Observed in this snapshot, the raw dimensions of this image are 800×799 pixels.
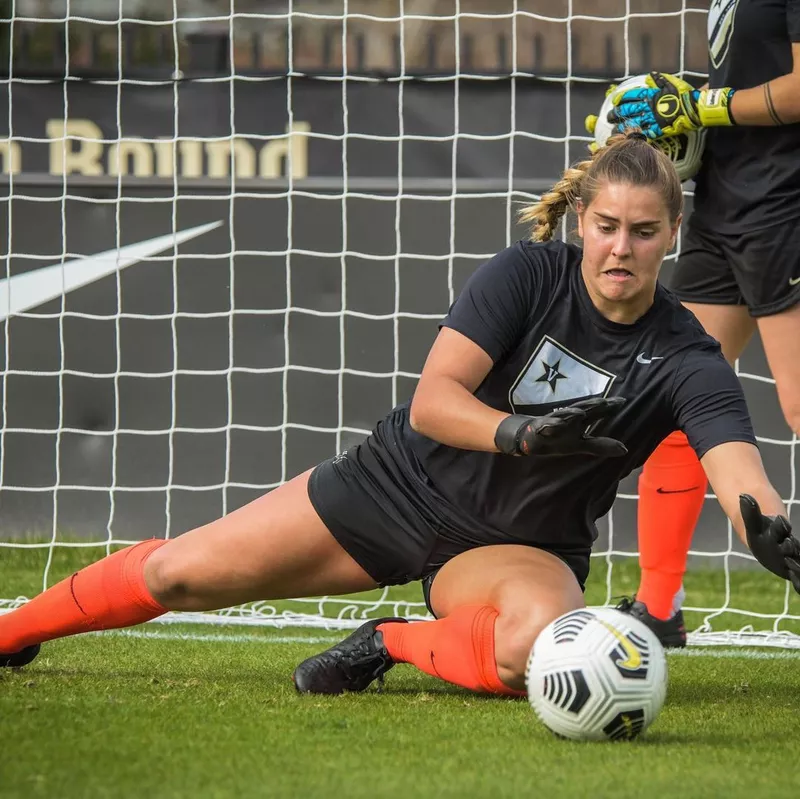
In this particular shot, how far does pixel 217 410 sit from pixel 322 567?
2442 mm

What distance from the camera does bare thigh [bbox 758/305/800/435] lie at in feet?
11.2

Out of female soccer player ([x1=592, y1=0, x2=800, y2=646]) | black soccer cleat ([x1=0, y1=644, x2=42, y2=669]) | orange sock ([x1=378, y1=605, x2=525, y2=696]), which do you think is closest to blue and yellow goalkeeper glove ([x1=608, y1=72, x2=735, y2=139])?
female soccer player ([x1=592, y1=0, x2=800, y2=646])

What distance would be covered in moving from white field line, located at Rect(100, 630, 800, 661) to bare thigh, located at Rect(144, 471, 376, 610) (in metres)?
0.94

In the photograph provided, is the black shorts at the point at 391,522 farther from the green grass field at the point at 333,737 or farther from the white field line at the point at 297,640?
the white field line at the point at 297,640

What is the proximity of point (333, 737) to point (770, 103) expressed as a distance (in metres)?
2.05

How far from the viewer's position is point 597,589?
4.85 metres

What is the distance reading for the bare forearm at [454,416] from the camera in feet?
7.95

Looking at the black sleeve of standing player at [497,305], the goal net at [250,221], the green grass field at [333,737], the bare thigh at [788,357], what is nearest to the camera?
the green grass field at [333,737]

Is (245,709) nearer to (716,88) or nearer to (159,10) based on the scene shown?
(716,88)

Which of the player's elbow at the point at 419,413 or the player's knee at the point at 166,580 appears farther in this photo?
the player's knee at the point at 166,580

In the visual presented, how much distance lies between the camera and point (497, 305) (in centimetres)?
261

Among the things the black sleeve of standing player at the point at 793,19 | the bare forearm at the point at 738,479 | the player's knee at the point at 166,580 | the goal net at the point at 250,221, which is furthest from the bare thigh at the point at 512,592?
the goal net at the point at 250,221

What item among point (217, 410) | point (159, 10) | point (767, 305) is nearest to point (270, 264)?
point (217, 410)

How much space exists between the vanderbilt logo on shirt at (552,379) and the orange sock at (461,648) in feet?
1.47
